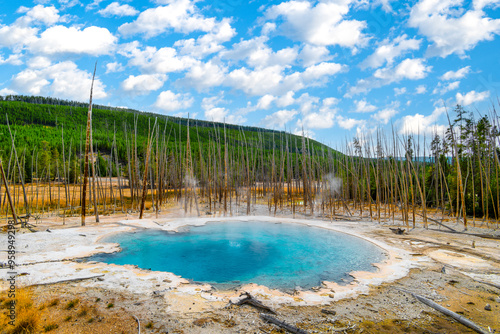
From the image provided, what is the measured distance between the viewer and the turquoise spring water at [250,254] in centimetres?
745

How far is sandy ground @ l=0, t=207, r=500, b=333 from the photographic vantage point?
444 centimetres

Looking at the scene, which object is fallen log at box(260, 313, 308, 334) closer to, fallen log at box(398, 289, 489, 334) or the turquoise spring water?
the turquoise spring water

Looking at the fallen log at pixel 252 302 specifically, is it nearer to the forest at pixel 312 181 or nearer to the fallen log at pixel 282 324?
the fallen log at pixel 282 324

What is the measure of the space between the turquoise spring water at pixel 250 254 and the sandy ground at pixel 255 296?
76 centimetres

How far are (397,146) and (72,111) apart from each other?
8982 cm

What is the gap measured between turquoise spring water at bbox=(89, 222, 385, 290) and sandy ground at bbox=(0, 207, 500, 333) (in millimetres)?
763

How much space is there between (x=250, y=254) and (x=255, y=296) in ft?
14.7

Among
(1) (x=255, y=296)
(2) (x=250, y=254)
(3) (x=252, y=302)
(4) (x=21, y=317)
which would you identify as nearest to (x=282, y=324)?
(3) (x=252, y=302)

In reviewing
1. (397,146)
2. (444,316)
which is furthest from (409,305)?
(397,146)

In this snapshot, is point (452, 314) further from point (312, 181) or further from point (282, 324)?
point (312, 181)

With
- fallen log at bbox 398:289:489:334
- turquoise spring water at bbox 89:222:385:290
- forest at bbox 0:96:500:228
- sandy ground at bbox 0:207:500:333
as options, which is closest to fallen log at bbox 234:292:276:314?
sandy ground at bbox 0:207:500:333

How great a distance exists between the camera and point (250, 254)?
10.1m

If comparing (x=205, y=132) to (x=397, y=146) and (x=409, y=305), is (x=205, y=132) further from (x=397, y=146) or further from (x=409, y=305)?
(x=409, y=305)

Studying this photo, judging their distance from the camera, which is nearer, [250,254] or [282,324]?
[282,324]
